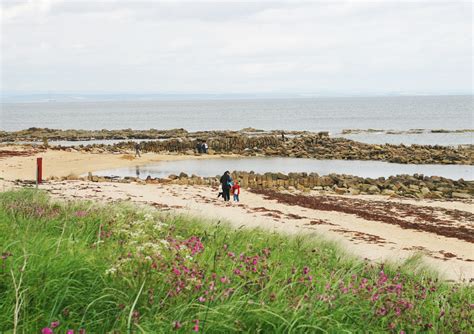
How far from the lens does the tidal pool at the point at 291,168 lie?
36344 mm

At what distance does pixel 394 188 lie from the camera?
2795cm

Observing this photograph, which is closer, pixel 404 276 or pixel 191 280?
pixel 191 280

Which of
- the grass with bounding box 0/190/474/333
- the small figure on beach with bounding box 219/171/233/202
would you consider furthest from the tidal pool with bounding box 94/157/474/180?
the grass with bounding box 0/190/474/333

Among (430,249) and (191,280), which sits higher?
(191,280)

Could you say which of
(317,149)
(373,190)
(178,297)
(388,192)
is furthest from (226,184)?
(317,149)

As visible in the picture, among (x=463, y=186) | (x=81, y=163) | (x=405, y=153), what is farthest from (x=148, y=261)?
(x=405, y=153)

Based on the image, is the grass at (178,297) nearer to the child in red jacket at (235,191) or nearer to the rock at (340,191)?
the child in red jacket at (235,191)

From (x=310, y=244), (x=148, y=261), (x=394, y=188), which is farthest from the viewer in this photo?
(x=394, y=188)

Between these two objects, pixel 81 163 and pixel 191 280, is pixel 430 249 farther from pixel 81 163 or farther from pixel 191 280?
pixel 81 163

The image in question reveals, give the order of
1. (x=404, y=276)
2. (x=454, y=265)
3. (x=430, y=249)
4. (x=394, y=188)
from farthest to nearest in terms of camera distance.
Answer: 1. (x=394, y=188)
2. (x=430, y=249)
3. (x=454, y=265)
4. (x=404, y=276)

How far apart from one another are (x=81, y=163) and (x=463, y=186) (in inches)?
914

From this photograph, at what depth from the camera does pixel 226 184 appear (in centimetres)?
2077

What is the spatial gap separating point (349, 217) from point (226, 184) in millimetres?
4621

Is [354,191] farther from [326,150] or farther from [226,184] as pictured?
[326,150]
